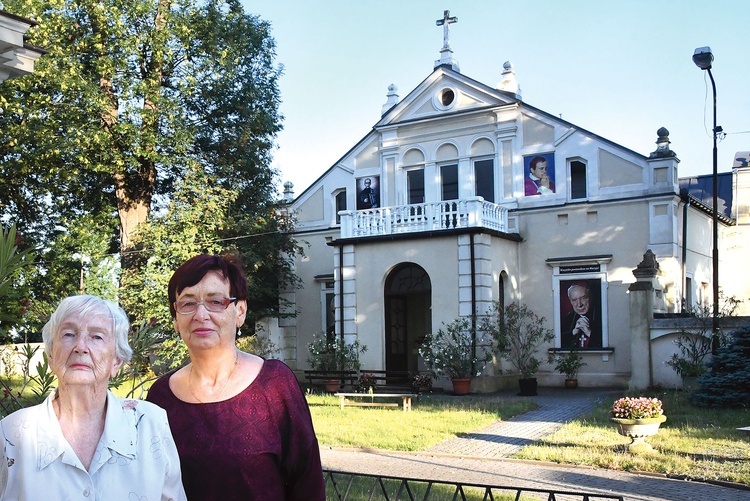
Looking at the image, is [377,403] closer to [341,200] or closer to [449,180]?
[449,180]

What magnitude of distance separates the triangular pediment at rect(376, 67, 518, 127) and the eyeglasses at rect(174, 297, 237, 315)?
25.0 meters

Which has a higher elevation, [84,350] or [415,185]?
[415,185]

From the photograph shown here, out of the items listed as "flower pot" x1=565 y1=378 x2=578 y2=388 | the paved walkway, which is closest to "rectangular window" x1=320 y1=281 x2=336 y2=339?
"flower pot" x1=565 y1=378 x2=578 y2=388

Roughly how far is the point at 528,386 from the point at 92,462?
21.3 meters

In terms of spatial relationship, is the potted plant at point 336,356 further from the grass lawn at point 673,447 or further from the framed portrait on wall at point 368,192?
the grass lawn at point 673,447

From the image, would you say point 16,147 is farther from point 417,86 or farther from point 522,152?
point 522,152

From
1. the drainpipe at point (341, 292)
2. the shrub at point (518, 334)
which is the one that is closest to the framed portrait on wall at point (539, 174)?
the shrub at point (518, 334)

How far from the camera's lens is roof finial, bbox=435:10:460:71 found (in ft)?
96.0

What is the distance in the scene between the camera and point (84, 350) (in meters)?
3.06

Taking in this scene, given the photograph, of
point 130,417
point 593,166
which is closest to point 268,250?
point 593,166

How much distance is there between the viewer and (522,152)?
27578 mm

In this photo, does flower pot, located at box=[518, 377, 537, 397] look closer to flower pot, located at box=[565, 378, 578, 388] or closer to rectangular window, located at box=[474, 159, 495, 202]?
flower pot, located at box=[565, 378, 578, 388]

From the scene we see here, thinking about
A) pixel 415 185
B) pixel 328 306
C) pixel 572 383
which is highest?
pixel 415 185

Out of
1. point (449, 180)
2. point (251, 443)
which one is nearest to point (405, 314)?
point (449, 180)
